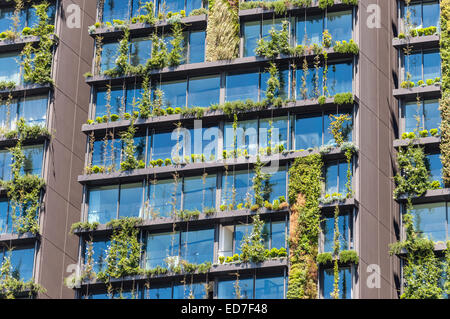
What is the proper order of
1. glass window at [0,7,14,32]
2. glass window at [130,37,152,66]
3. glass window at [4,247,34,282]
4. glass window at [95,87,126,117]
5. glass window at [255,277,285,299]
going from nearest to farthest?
glass window at [255,277,285,299], glass window at [4,247,34,282], glass window at [95,87,126,117], glass window at [130,37,152,66], glass window at [0,7,14,32]

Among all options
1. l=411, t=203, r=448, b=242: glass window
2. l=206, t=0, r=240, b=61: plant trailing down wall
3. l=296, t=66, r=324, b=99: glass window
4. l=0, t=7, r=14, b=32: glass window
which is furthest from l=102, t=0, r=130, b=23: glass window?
l=411, t=203, r=448, b=242: glass window

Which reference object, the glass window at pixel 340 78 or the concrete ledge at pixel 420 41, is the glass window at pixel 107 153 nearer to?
the glass window at pixel 340 78

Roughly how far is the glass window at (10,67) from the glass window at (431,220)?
80.7 feet

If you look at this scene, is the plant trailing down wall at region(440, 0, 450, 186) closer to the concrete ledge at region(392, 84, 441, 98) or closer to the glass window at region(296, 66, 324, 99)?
the concrete ledge at region(392, 84, 441, 98)

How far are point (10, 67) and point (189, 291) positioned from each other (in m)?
18.7

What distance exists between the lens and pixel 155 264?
7962 cm

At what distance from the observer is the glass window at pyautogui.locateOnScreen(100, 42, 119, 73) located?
281ft

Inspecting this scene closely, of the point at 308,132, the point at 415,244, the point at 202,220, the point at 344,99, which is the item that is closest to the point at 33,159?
the point at 202,220

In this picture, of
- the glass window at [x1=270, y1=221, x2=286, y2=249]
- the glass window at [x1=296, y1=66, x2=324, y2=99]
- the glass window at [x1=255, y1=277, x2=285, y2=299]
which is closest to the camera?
the glass window at [x1=255, y1=277, x2=285, y2=299]

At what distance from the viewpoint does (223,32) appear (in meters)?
83.7

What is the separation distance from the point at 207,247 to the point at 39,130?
40.9ft

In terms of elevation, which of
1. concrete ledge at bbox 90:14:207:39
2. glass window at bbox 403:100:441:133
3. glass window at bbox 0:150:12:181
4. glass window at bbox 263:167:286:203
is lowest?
glass window at bbox 263:167:286:203

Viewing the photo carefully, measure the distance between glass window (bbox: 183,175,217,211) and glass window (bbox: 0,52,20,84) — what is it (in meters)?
12.9
